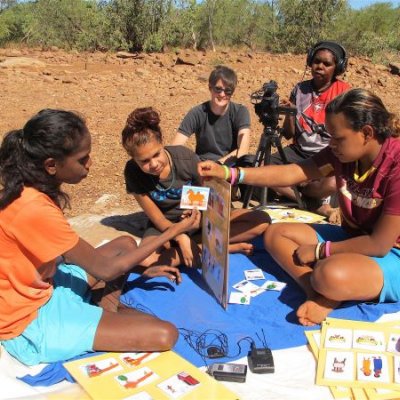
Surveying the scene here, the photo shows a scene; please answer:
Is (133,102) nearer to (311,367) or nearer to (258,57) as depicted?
(258,57)

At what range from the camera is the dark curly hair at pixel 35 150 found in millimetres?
2236

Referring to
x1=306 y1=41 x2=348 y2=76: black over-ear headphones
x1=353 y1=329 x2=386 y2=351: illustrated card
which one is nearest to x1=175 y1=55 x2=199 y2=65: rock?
x1=306 y1=41 x2=348 y2=76: black over-ear headphones

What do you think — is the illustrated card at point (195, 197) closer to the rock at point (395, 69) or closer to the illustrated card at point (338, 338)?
the illustrated card at point (338, 338)

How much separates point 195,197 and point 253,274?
80 cm

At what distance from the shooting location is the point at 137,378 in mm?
2348

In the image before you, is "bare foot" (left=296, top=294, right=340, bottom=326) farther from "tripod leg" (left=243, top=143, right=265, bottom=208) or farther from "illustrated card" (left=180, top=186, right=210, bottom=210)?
"tripod leg" (left=243, top=143, right=265, bottom=208)

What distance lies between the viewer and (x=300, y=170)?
10.6 feet

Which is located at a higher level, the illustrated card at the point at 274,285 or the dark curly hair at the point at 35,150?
the dark curly hair at the point at 35,150

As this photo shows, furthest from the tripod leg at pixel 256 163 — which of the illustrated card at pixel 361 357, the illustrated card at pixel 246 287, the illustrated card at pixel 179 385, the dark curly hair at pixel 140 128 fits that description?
the illustrated card at pixel 179 385

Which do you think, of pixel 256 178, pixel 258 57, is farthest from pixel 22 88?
pixel 256 178

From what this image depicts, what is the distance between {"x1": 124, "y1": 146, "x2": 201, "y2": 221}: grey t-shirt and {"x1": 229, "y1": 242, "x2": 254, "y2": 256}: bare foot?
22.4 inches

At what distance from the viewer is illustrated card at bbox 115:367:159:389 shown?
2.30 m

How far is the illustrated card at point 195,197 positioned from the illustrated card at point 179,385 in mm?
982

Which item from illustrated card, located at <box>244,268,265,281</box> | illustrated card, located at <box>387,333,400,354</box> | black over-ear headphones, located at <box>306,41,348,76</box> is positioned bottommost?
illustrated card, located at <box>387,333,400,354</box>
